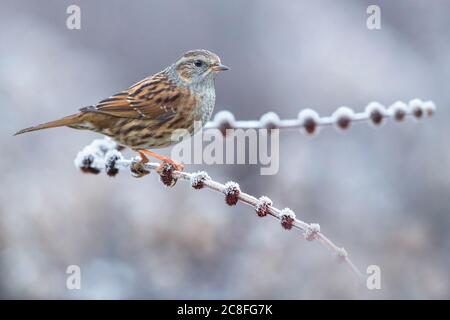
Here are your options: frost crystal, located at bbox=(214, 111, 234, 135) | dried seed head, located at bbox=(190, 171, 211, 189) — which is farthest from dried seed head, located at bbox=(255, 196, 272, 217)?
frost crystal, located at bbox=(214, 111, 234, 135)

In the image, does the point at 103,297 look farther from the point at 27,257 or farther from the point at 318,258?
the point at 318,258

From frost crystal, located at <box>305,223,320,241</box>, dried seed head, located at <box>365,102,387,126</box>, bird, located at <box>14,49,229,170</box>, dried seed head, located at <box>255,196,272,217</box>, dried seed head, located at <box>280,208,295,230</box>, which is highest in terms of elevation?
bird, located at <box>14,49,229,170</box>

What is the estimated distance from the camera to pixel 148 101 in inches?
166

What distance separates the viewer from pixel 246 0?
8.80 m

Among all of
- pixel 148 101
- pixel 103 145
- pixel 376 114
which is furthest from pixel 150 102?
pixel 376 114

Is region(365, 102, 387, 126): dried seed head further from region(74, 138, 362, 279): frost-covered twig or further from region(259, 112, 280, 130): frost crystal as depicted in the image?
region(74, 138, 362, 279): frost-covered twig

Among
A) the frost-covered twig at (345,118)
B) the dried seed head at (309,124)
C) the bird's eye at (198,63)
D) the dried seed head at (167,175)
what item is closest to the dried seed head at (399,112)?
the frost-covered twig at (345,118)

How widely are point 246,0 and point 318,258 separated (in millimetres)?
3950

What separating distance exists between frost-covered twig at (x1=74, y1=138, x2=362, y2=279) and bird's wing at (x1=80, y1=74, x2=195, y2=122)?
0.65ft

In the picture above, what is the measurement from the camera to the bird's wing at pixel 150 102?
407 centimetres

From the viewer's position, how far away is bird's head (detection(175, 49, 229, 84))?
4105 mm

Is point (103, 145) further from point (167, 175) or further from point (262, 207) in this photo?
point (262, 207)

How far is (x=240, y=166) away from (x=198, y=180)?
412 centimetres

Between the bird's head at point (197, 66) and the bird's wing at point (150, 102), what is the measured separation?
0.09 metres
